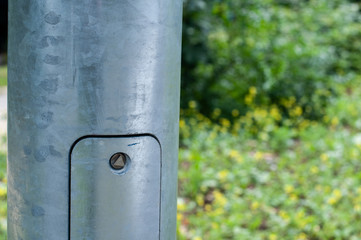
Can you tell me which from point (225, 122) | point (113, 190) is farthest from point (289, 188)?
point (113, 190)

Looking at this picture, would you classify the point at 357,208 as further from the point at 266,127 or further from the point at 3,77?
the point at 3,77

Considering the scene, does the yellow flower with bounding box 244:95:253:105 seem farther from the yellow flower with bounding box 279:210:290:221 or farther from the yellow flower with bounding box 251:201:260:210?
the yellow flower with bounding box 279:210:290:221

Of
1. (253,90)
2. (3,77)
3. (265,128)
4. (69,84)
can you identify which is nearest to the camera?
(69,84)

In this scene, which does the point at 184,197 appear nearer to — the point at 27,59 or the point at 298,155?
the point at 298,155

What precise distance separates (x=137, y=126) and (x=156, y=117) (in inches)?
1.7

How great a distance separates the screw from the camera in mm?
851

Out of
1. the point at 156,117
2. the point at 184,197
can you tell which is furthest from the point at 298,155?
the point at 156,117

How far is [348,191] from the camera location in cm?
354

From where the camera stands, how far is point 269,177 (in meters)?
3.81

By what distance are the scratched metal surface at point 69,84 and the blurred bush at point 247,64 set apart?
4.24 meters

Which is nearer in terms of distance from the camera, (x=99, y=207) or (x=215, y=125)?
(x=99, y=207)

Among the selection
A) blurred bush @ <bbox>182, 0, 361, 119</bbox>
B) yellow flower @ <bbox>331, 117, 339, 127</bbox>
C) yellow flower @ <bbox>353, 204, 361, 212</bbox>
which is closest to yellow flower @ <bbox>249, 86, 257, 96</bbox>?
blurred bush @ <bbox>182, 0, 361, 119</bbox>

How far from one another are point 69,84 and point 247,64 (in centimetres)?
479

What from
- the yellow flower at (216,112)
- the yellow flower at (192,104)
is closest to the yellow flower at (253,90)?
the yellow flower at (216,112)
